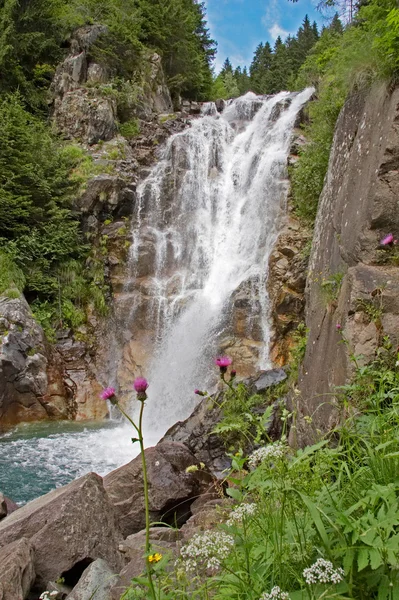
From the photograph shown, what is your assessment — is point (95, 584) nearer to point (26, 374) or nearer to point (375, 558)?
point (375, 558)

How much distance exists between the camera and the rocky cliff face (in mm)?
4035

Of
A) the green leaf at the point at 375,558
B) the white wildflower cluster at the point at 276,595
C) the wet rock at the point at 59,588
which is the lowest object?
the wet rock at the point at 59,588

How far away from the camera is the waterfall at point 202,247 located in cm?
1135

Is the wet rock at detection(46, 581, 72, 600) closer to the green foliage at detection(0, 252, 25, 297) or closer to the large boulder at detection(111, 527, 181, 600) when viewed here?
the large boulder at detection(111, 527, 181, 600)

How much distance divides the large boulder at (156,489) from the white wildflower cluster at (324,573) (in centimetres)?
430

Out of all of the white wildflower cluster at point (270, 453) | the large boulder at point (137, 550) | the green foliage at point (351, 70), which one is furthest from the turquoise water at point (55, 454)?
the green foliage at point (351, 70)

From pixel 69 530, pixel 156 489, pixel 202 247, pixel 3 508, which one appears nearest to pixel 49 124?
pixel 202 247

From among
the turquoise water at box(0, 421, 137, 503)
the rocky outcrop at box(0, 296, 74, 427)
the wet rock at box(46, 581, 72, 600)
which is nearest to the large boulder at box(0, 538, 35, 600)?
the wet rock at box(46, 581, 72, 600)

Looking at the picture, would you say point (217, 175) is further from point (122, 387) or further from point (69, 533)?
Result: point (69, 533)

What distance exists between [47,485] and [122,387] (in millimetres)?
4615

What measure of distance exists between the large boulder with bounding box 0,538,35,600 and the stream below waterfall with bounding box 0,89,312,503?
3.55 m

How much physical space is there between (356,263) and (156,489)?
3752 mm

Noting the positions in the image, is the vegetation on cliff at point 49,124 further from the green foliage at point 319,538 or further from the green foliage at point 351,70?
the green foliage at point 319,538

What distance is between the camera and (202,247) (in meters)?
14.4
